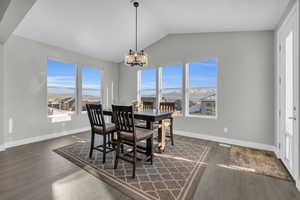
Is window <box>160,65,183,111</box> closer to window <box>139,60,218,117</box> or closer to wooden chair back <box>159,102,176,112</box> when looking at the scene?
window <box>139,60,218,117</box>

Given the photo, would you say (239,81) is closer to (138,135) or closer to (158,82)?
(158,82)

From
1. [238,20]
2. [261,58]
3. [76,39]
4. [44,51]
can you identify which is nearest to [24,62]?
[44,51]

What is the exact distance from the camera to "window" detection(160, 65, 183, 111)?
4570 mm

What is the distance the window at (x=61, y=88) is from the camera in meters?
4.07

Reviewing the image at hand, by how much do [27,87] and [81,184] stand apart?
10.00 feet

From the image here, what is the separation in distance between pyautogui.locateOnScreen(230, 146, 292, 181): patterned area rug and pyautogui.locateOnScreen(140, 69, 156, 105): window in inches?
117

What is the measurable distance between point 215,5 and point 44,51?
4.31 m

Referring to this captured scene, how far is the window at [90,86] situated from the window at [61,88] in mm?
315

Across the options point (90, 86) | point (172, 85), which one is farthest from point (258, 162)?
point (90, 86)

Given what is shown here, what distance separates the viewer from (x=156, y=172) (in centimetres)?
225

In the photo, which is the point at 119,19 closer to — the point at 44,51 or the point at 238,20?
→ the point at 44,51

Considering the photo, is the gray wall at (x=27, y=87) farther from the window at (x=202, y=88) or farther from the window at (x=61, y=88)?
the window at (x=202, y=88)

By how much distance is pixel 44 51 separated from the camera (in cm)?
383

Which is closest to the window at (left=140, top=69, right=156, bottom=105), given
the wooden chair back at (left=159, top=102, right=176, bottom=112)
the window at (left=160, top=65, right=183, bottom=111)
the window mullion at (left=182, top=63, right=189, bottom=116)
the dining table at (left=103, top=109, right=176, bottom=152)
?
the window at (left=160, top=65, right=183, bottom=111)
